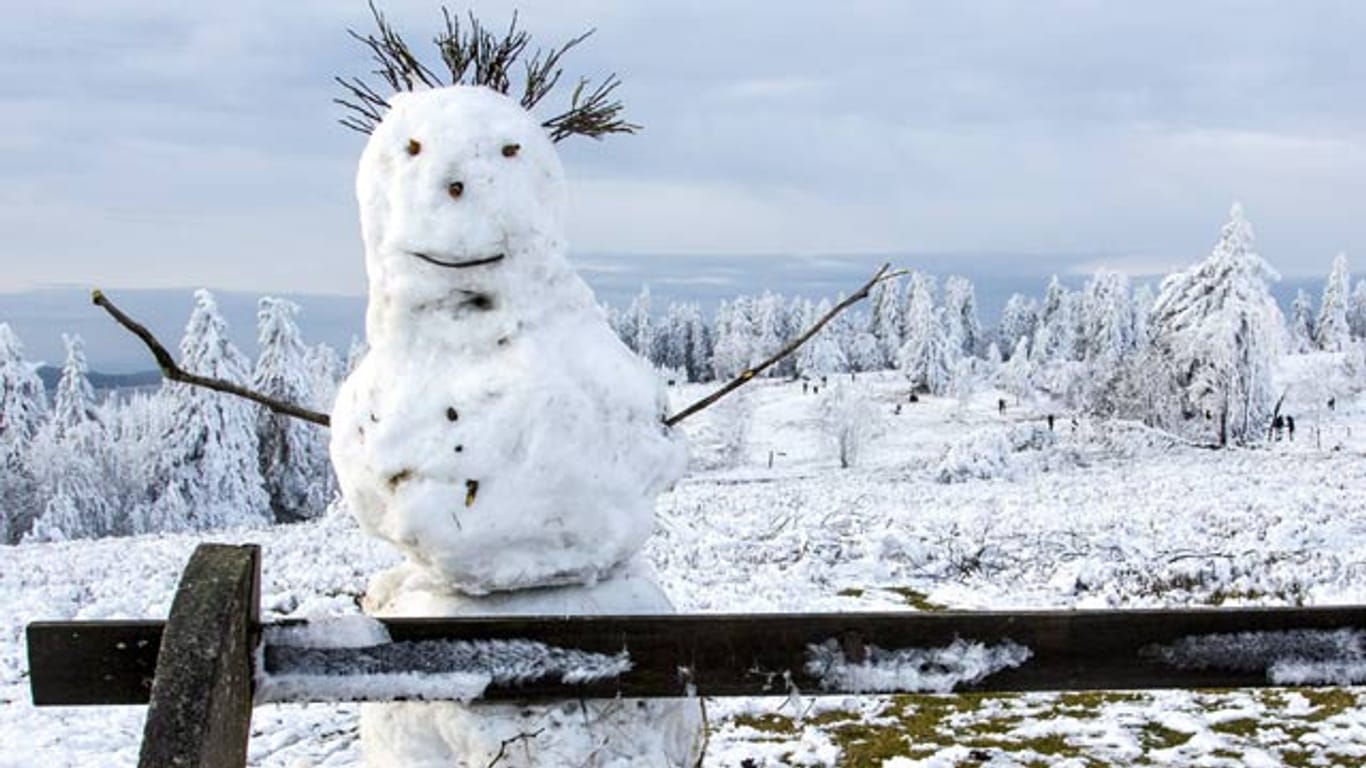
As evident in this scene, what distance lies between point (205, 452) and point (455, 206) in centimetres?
3878

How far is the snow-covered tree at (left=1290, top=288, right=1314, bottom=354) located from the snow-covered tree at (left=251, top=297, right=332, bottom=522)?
7939 cm

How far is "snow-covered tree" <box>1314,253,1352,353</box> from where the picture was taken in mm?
88312

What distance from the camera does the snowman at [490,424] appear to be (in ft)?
11.9

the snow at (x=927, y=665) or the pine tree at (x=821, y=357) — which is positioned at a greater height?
the snow at (x=927, y=665)

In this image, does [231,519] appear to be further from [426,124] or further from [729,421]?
[426,124]

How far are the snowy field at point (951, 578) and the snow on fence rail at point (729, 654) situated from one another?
0.31m

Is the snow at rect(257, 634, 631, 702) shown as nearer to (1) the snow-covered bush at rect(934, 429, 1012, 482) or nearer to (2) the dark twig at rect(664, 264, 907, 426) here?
(2) the dark twig at rect(664, 264, 907, 426)

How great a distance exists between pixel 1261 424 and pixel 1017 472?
1871 cm

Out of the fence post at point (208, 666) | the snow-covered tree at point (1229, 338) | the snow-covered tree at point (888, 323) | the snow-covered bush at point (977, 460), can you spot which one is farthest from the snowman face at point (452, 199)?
the snow-covered tree at point (888, 323)

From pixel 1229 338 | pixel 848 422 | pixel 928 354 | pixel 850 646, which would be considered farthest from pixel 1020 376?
pixel 850 646

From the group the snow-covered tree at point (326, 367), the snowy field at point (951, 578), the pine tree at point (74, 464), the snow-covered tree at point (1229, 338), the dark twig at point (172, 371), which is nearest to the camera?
the dark twig at point (172, 371)

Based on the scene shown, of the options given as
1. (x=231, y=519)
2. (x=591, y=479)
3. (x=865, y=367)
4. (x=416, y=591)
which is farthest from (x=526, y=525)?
(x=865, y=367)

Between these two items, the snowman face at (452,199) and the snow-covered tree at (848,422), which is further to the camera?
the snow-covered tree at (848,422)

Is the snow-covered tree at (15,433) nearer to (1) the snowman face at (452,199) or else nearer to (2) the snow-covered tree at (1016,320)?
(1) the snowman face at (452,199)
